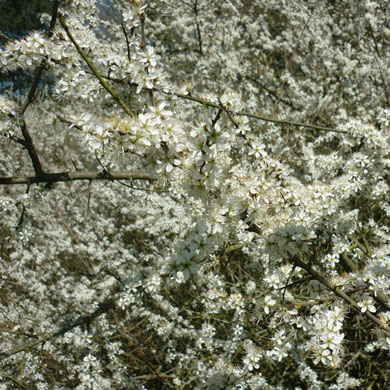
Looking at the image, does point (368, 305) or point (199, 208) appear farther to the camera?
point (199, 208)

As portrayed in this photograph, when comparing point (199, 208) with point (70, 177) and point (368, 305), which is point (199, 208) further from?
point (368, 305)

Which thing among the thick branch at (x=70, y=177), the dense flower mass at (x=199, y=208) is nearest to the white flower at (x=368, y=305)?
the dense flower mass at (x=199, y=208)

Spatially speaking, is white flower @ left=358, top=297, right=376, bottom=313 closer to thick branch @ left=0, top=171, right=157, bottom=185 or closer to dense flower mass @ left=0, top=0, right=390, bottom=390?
dense flower mass @ left=0, top=0, right=390, bottom=390

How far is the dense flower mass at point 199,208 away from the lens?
150cm

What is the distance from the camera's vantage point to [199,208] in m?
2.46

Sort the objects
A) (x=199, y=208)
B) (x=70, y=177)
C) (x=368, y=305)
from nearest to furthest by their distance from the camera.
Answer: (x=368, y=305), (x=70, y=177), (x=199, y=208)

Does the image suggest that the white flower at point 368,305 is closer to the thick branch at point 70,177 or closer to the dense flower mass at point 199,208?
the dense flower mass at point 199,208

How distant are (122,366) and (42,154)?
4.62m

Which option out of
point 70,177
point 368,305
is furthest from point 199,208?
point 368,305

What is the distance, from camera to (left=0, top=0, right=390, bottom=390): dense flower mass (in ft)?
Answer: 4.92

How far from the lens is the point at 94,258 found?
4.92m

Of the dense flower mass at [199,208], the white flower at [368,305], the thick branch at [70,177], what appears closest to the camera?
the dense flower mass at [199,208]

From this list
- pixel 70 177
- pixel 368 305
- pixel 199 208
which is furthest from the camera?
pixel 199 208

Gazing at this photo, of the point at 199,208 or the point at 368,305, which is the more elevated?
the point at 199,208
